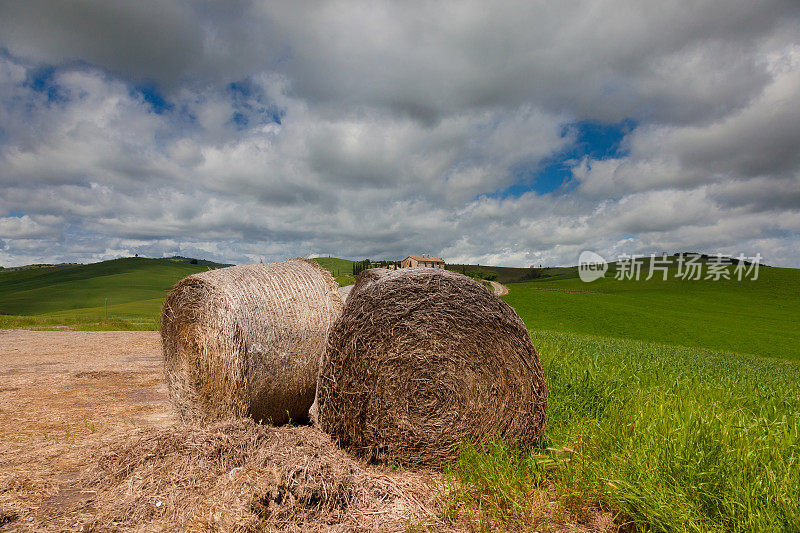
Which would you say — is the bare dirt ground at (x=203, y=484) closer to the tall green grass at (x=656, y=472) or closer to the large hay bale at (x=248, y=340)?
the tall green grass at (x=656, y=472)

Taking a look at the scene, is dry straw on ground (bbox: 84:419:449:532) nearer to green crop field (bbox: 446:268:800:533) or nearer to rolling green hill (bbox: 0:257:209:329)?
green crop field (bbox: 446:268:800:533)

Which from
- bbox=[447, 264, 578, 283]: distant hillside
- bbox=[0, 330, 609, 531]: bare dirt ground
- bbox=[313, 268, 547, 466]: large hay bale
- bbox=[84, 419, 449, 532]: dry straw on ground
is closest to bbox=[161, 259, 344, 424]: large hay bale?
bbox=[0, 330, 609, 531]: bare dirt ground

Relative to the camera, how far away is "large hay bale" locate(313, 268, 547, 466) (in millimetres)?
4672

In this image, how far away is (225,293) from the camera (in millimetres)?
5613

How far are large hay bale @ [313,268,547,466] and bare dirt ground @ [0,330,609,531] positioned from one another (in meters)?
0.39

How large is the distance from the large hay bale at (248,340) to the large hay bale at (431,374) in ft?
3.68

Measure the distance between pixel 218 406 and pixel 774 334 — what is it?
40980 mm

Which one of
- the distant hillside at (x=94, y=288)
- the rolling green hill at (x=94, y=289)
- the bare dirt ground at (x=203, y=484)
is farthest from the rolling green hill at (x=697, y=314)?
the distant hillside at (x=94, y=288)

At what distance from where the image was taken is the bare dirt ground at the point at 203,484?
3.42 meters

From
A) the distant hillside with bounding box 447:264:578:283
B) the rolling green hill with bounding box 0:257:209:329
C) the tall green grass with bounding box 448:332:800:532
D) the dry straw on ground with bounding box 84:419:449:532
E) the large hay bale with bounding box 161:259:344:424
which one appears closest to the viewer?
the tall green grass with bounding box 448:332:800:532

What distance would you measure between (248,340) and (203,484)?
75.6 inches

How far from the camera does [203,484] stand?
3816 millimetres

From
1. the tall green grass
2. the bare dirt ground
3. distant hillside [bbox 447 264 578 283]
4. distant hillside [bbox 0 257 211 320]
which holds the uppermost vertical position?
distant hillside [bbox 447 264 578 283]

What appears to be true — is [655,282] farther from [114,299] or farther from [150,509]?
[114,299]
